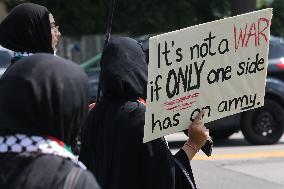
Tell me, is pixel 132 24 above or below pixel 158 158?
below

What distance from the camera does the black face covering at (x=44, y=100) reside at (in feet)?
6.82

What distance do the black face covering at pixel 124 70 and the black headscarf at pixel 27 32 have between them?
846 millimetres

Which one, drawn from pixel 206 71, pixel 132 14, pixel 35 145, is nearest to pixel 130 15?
pixel 132 14

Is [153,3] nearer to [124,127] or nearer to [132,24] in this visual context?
[132,24]

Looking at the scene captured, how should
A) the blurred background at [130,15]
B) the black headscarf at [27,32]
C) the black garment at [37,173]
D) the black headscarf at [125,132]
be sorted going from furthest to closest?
the blurred background at [130,15], the black headscarf at [27,32], the black headscarf at [125,132], the black garment at [37,173]

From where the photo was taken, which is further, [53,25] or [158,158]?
[53,25]

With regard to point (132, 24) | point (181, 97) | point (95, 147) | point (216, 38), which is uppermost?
point (216, 38)

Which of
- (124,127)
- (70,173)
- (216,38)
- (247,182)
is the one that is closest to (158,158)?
(124,127)

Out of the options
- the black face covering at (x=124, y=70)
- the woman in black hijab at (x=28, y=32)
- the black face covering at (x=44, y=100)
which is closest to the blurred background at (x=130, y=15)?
the woman in black hijab at (x=28, y=32)

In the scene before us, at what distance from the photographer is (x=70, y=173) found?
208 cm

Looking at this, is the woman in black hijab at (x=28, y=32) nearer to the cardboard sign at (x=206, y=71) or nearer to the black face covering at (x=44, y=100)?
the cardboard sign at (x=206, y=71)

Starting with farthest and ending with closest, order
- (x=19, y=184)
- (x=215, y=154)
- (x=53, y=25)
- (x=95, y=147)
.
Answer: (x=215, y=154) → (x=53, y=25) → (x=95, y=147) → (x=19, y=184)

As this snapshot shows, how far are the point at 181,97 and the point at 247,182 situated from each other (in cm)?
487

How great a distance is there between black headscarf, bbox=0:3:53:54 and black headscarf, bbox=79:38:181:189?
85cm
